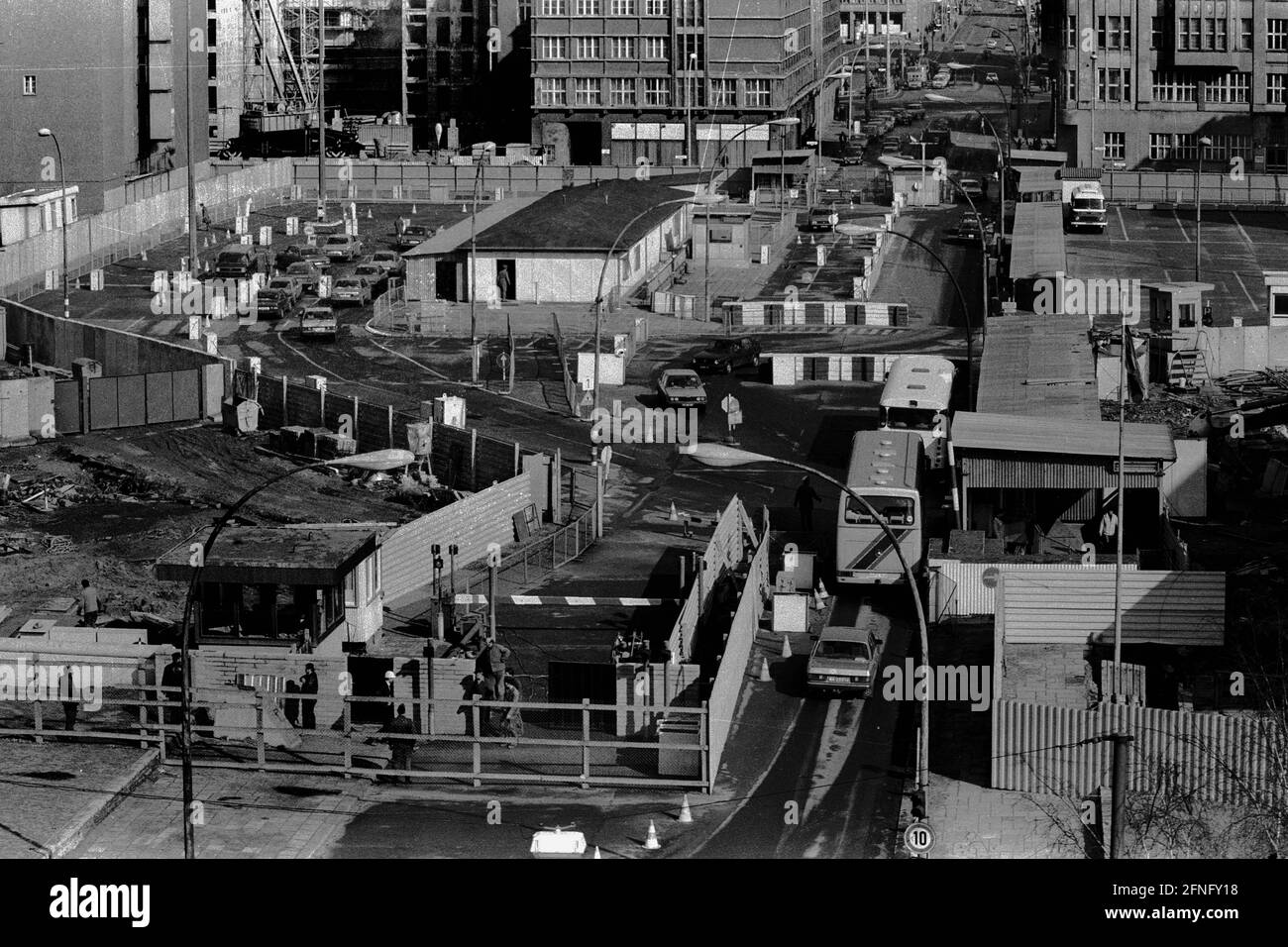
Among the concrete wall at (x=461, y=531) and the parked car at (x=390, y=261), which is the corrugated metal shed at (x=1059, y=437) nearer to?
the concrete wall at (x=461, y=531)

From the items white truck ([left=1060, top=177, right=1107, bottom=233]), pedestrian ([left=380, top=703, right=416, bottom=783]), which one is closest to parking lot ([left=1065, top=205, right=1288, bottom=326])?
white truck ([left=1060, top=177, right=1107, bottom=233])

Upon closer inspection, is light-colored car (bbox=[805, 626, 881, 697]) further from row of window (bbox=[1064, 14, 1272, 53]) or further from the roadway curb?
row of window (bbox=[1064, 14, 1272, 53])

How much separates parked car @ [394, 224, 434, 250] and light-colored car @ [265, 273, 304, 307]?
1279cm

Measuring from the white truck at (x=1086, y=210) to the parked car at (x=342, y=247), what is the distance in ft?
98.2

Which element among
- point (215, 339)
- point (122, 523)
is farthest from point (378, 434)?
point (215, 339)

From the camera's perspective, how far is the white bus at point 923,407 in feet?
182

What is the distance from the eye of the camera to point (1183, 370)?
A: 215 ft

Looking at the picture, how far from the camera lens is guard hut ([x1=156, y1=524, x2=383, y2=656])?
36.0 m

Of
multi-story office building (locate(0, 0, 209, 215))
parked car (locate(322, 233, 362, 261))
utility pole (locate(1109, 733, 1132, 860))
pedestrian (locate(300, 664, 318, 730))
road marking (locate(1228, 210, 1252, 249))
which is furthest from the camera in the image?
multi-story office building (locate(0, 0, 209, 215))

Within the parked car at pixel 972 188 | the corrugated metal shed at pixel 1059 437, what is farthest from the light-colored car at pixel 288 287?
the parked car at pixel 972 188

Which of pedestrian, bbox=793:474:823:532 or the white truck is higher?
the white truck

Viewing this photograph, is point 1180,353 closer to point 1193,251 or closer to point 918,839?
point 1193,251
